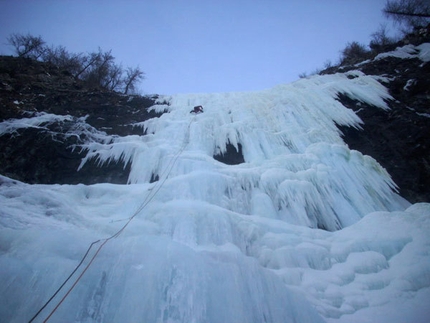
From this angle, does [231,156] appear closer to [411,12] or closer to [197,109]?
[197,109]

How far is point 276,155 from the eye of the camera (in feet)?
18.4

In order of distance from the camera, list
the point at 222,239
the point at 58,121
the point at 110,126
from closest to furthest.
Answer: the point at 222,239, the point at 58,121, the point at 110,126

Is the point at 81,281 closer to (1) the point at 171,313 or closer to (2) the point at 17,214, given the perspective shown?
(1) the point at 171,313

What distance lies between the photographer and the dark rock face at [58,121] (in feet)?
16.5

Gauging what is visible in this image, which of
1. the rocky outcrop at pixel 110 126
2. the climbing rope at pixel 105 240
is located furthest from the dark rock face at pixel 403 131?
the climbing rope at pixel 105 240

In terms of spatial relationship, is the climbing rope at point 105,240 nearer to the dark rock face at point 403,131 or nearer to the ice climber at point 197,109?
the ice climber at point 197,109

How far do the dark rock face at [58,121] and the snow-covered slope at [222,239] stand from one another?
49 cm

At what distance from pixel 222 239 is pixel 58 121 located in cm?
595

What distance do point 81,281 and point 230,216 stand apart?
226 centimetres

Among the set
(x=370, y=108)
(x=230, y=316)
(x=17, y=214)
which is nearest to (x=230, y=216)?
(x=230, y=316)

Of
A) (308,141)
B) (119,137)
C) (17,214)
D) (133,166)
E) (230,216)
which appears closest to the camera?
(17,214)

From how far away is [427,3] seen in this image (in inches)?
419

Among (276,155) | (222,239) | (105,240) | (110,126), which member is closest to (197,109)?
(110,126)

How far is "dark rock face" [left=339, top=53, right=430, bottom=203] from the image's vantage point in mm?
4672
